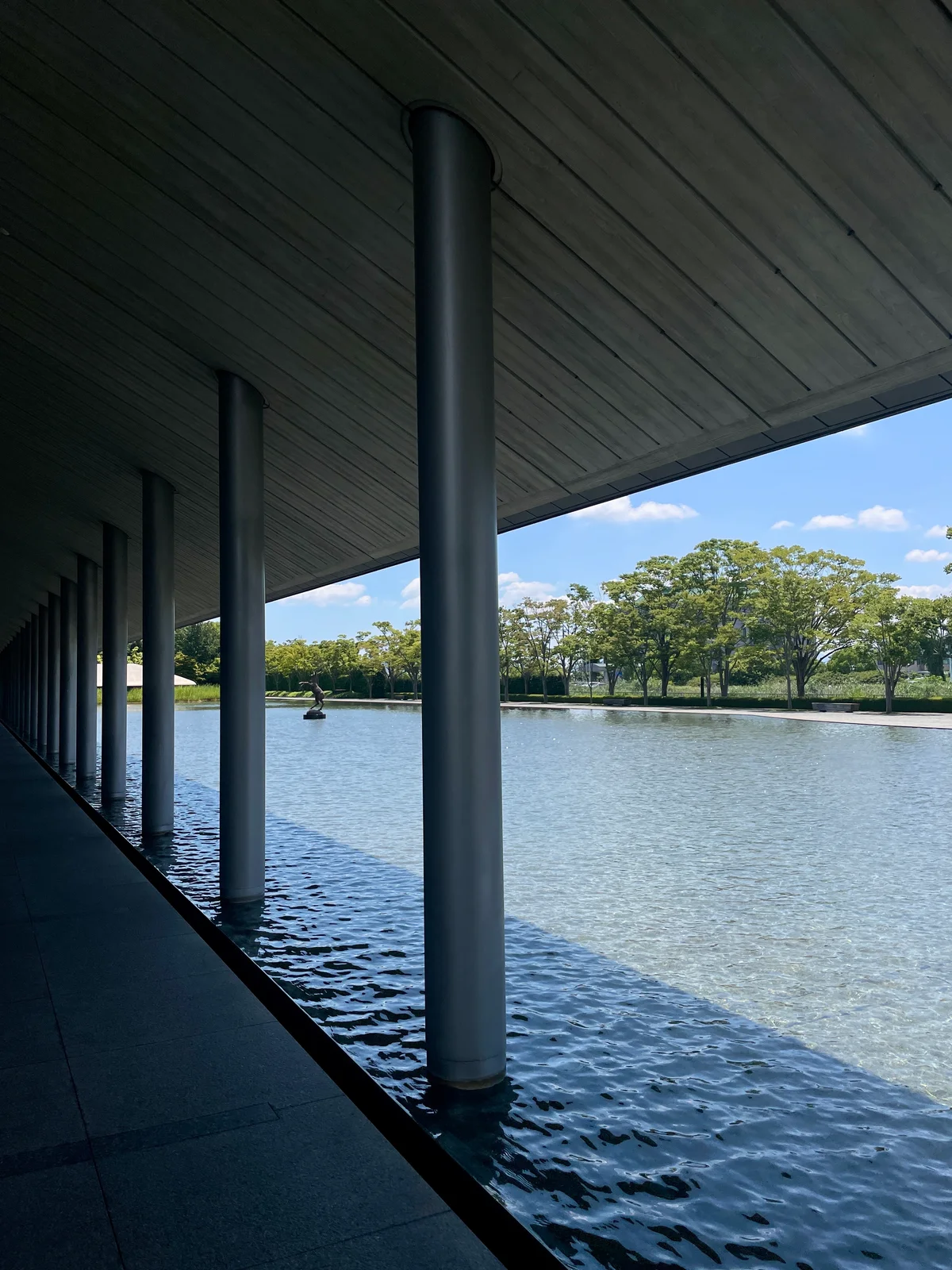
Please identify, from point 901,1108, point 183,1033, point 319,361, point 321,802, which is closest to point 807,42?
point 319,361

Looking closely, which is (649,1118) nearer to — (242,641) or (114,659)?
(242,641)

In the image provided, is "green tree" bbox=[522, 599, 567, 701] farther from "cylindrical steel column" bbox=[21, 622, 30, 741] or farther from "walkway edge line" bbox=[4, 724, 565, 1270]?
"walkway edge line" bbox=[4, 724, 565, 1270]

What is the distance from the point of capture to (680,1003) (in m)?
5.88

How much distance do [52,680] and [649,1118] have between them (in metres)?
21.4

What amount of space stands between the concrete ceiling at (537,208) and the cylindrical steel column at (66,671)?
12.9m

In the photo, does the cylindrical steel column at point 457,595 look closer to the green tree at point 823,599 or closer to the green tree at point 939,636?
the green tree at point 939,636

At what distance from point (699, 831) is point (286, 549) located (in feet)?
22.4

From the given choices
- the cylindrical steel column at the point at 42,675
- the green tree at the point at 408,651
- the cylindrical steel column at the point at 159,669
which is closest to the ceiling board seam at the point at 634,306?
the cylindrical steel column at the point at 159,669

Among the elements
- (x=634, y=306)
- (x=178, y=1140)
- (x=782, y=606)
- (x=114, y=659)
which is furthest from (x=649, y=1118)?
(x=782, y=606)

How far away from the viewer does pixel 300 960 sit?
6094 mm

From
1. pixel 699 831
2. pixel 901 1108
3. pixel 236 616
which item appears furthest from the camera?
pixel 699 831

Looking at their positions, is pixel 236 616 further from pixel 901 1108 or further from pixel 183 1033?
pixel 901 1108

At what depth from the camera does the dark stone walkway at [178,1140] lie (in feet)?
9.23

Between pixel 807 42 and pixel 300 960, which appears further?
pixel 300 960
